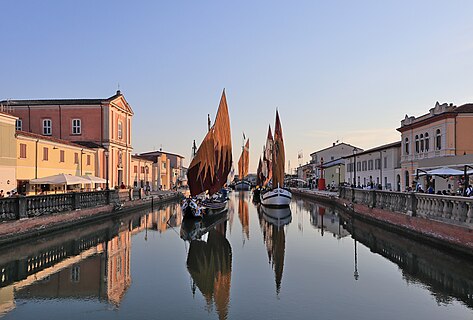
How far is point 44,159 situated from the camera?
1319 inches

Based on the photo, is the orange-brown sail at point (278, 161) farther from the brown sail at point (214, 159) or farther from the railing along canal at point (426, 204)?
the railing along canal at point (426, 204)

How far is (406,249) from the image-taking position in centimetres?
1814

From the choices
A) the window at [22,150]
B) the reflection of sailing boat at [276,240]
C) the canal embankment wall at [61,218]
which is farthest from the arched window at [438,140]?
the window at [22,150]

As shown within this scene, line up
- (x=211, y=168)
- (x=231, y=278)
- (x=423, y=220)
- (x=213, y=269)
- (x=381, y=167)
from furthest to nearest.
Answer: (x=381, y=167), (x=211, y=168), (x=423, y=220), (x=213, y=269), (x=231, y=278)

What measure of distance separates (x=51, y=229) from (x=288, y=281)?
42.1ft

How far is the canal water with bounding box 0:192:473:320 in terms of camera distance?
11.0 m

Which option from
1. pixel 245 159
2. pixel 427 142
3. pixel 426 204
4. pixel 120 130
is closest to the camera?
pixel 426 204

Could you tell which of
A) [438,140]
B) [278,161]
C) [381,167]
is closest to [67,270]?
[278,161]

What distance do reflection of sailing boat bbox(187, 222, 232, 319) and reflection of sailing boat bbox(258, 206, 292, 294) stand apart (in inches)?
62.1

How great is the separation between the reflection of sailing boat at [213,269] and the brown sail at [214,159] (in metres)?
8.19

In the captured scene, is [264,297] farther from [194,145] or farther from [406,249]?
[194,145]

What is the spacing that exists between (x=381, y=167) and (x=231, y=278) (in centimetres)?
4139

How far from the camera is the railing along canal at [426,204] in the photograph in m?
14.6

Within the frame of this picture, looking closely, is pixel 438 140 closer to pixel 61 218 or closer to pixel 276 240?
pixel 276 240
